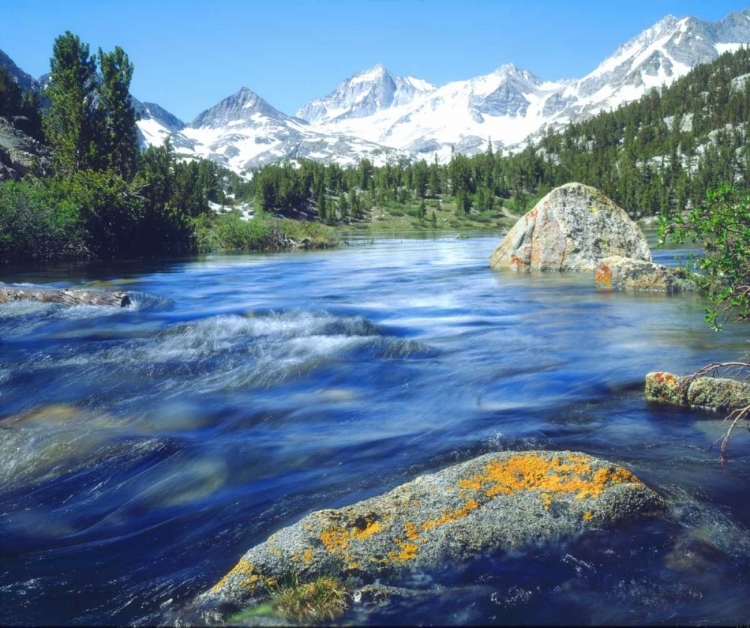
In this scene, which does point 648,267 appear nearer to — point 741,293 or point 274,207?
point 741,293

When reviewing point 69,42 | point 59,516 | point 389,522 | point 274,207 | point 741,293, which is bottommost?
point 59,516

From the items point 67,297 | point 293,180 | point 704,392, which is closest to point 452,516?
point 704,392

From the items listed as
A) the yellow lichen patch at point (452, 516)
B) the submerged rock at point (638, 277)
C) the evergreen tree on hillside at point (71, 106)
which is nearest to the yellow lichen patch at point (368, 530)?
the yellow lichen patch at point (452, 516)

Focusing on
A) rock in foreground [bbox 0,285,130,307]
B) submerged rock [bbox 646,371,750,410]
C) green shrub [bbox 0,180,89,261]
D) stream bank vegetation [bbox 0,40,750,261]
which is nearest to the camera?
submerged rock [bbox 646,371,750,410]

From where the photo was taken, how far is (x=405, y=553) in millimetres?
4676

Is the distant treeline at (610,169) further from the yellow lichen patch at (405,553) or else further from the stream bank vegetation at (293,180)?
the yellow lichen patch at (405,553)

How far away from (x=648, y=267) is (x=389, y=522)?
19833 mm

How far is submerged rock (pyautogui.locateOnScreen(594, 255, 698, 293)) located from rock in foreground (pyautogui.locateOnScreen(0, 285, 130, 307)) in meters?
16.0

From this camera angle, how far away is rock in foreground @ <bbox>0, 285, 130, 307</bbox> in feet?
63.6

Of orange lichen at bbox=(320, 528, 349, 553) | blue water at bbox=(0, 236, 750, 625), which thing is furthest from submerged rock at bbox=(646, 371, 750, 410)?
orange lichen at bbox=(320, 528, 349, 553)

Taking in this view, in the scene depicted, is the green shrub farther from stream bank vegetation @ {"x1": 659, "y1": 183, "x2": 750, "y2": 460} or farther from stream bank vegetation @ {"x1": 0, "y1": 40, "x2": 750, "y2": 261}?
stream bank vegetation @ {"x1": 659, "y1": 183, "x2": 750, "y2": 460}

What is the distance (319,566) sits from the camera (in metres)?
4.45

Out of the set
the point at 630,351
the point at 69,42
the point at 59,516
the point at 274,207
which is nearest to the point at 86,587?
the point at 59,516

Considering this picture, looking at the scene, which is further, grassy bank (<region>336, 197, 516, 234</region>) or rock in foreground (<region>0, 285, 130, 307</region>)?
grassy bank (<region>336, 197, 516, 234</region>)
